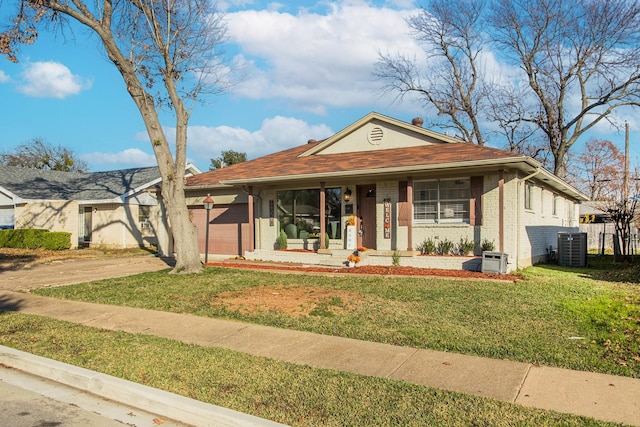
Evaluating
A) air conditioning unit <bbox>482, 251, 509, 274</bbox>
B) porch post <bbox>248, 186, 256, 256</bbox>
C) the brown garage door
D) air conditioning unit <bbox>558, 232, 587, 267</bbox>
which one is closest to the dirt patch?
air conditioning unit <bbox>482, 251, 509, 274</bbox>

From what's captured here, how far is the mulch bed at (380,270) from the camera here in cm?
1220

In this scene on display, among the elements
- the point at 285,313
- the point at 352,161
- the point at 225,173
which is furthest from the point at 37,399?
the point at 225,173

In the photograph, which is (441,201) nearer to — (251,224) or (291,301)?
(251,224)

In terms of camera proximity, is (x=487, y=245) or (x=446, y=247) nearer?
(x=487, y=245)

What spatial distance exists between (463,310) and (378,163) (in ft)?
25.0

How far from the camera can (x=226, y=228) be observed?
1903 cm

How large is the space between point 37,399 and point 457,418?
4.22m

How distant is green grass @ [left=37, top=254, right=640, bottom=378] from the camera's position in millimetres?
6145

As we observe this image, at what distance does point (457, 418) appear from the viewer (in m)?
4.11

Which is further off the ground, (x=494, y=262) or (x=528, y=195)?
(x=528, y=195)

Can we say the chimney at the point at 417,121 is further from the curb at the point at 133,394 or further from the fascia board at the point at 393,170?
the curb at the point at 133,394

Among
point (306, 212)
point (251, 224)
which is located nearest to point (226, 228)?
point (251, 224)

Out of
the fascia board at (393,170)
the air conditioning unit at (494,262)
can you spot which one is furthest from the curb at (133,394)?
the fascia board at (393,170)

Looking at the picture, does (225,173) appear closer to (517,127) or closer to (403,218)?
(403,218)
